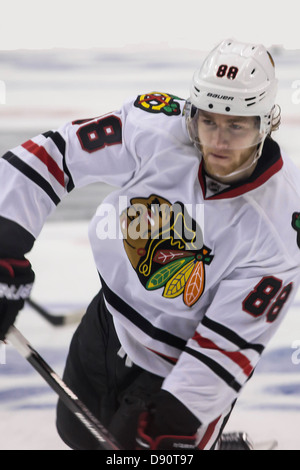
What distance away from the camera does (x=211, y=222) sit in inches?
69.2

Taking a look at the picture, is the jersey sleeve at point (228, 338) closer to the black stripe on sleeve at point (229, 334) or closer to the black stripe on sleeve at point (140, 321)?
the black stripe on sleeve at point (229, 334)

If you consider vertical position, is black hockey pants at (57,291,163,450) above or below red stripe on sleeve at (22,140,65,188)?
below

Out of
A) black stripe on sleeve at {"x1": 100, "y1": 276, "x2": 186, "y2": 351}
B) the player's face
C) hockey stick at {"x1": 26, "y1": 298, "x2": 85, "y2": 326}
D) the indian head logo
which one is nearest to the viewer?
the player's face

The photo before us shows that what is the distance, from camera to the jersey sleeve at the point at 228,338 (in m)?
1.75

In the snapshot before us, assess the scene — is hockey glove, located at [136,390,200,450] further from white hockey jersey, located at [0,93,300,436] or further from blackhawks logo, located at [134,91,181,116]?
blackhawks logo, located at [134,91,181,116]

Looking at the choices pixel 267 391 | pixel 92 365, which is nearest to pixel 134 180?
pixel 92 365

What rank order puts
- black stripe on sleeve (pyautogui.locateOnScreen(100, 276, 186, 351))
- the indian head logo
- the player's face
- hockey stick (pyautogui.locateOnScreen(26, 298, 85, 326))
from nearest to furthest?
1. the player's face
2. the indian head logo
3. black stripe on sleeve (pyautogui.locateOnScreen(100, 276, 186, 351))
4. hockey stick (pyautogui.locateOnScreen(26, 298, 85, 326))

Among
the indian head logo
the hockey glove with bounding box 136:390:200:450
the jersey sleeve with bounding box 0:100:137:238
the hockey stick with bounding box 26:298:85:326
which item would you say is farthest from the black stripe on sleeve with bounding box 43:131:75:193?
the hockey stick with bounding box 26:298:85:326

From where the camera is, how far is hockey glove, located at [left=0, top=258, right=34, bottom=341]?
5.72 ft

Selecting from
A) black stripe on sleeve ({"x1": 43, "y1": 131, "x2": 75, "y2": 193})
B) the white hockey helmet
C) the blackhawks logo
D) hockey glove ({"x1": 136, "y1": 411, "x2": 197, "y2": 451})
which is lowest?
hockey glove ({"x1": 136, "y1": 411, "x2": 197, "y2": 451})

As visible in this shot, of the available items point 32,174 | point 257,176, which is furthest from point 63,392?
point 257,176

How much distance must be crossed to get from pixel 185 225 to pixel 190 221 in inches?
0.7

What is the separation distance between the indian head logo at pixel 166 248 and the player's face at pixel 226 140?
0.15 metres

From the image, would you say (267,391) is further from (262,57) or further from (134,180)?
(262,57)
